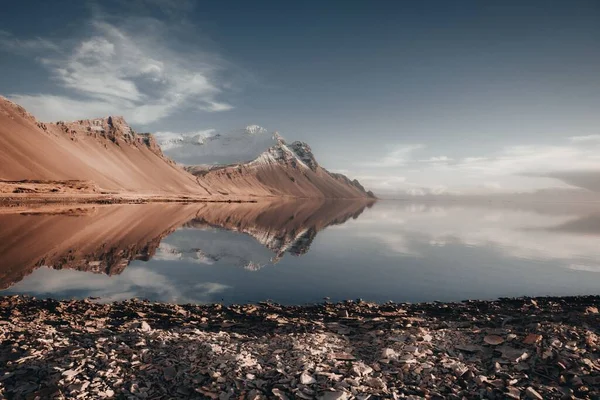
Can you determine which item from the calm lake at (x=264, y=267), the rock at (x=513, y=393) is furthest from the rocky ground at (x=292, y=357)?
the calm lake at (x=264, y=267)

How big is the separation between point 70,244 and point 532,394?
42.0 metres

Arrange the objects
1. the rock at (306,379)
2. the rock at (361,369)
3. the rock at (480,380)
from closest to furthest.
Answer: the rock at (306,379) < the rock at (480,380) < the rock at (361,369)

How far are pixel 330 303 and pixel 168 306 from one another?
10052 millimetres

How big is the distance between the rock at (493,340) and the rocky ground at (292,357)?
0.07 metres

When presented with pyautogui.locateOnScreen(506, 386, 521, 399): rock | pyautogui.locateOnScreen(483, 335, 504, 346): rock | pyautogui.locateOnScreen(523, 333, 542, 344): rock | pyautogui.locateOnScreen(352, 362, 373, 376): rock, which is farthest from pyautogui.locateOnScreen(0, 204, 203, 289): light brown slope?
pyautogui.locateOnScreen(523, 333, 542, 344): rock

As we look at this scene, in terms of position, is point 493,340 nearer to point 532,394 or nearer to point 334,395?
point 532,394

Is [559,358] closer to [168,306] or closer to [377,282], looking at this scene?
[377,282]

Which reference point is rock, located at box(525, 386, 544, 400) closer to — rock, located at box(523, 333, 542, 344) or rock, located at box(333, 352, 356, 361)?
rock, located at box(523, 333, 542, 344)

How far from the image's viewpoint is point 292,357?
472 inches

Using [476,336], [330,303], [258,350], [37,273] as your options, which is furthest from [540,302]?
[37,273]

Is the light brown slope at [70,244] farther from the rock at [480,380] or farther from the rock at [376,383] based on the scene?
the rock at [480,380]

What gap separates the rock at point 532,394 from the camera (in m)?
10.0

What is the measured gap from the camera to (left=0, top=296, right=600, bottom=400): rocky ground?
10078 mm

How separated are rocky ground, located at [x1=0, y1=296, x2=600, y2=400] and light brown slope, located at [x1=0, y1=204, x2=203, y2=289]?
1199 cm
